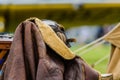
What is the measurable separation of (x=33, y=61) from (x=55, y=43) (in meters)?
0.12

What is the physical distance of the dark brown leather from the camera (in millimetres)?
2004

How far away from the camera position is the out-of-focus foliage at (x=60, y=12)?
30.9ft

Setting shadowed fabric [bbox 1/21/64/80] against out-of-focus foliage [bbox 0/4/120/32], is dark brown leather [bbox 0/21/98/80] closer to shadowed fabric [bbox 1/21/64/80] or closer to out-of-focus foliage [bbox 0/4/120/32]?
shadowed fabric [bbox 1/21/64/80]

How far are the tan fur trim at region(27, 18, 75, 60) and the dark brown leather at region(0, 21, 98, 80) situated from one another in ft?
0.06

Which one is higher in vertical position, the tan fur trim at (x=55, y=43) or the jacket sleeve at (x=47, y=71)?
the tan fur trim at (x=55, y=43)

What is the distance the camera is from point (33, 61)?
2.03 meters

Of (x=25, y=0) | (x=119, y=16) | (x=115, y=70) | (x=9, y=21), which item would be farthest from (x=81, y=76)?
(x=119, y=16)

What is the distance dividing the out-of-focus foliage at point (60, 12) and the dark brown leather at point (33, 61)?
7053mm

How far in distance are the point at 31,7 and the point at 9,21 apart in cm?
85

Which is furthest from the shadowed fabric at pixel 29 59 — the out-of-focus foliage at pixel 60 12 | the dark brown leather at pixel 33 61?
the out-of-focus foliage at pixel 60 12

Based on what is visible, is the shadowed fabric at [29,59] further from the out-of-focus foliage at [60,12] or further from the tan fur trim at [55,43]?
the out-of-focus foliage at [60,12]

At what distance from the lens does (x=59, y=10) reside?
32.3ft

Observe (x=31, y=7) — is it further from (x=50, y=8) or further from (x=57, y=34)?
(x=57, y=34)

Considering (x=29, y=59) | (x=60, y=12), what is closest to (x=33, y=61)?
(x=29, y=59)
